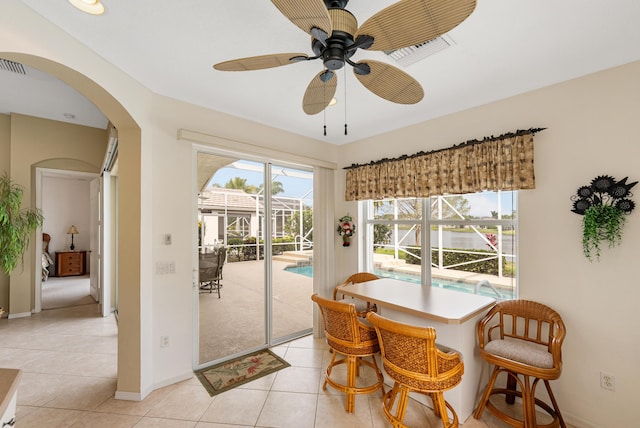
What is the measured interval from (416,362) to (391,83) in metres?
1.73

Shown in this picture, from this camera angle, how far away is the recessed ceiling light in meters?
1.46

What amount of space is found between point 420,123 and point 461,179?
86 centimetres

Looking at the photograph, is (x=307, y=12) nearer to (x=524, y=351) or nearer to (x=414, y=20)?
(x=414, y=20)

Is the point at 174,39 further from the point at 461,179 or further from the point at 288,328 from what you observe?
the point at 288,328

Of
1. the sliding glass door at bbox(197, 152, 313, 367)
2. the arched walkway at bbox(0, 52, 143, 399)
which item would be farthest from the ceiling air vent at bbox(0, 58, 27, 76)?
the sliding glass door at bbox(197, 152, 313, 367)

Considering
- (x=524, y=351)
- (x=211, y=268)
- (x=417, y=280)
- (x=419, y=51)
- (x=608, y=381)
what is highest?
(x=419, y=51)

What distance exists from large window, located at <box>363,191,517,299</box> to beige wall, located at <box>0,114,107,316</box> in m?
4.98

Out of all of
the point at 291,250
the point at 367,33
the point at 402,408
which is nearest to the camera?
the point at 367,33

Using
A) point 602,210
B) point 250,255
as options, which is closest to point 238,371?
point 250,255

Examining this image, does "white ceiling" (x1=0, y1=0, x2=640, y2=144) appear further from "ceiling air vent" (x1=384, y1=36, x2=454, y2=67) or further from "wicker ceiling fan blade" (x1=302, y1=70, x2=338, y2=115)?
"wicker ceiling fan blade" (x1=302, y1=70, x2=338, y2=115)

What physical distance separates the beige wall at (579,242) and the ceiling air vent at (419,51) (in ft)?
3.61

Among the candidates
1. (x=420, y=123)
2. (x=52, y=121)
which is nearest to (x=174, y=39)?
(x=420, y=123)

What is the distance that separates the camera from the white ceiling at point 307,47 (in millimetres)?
1517

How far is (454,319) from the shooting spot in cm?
188
